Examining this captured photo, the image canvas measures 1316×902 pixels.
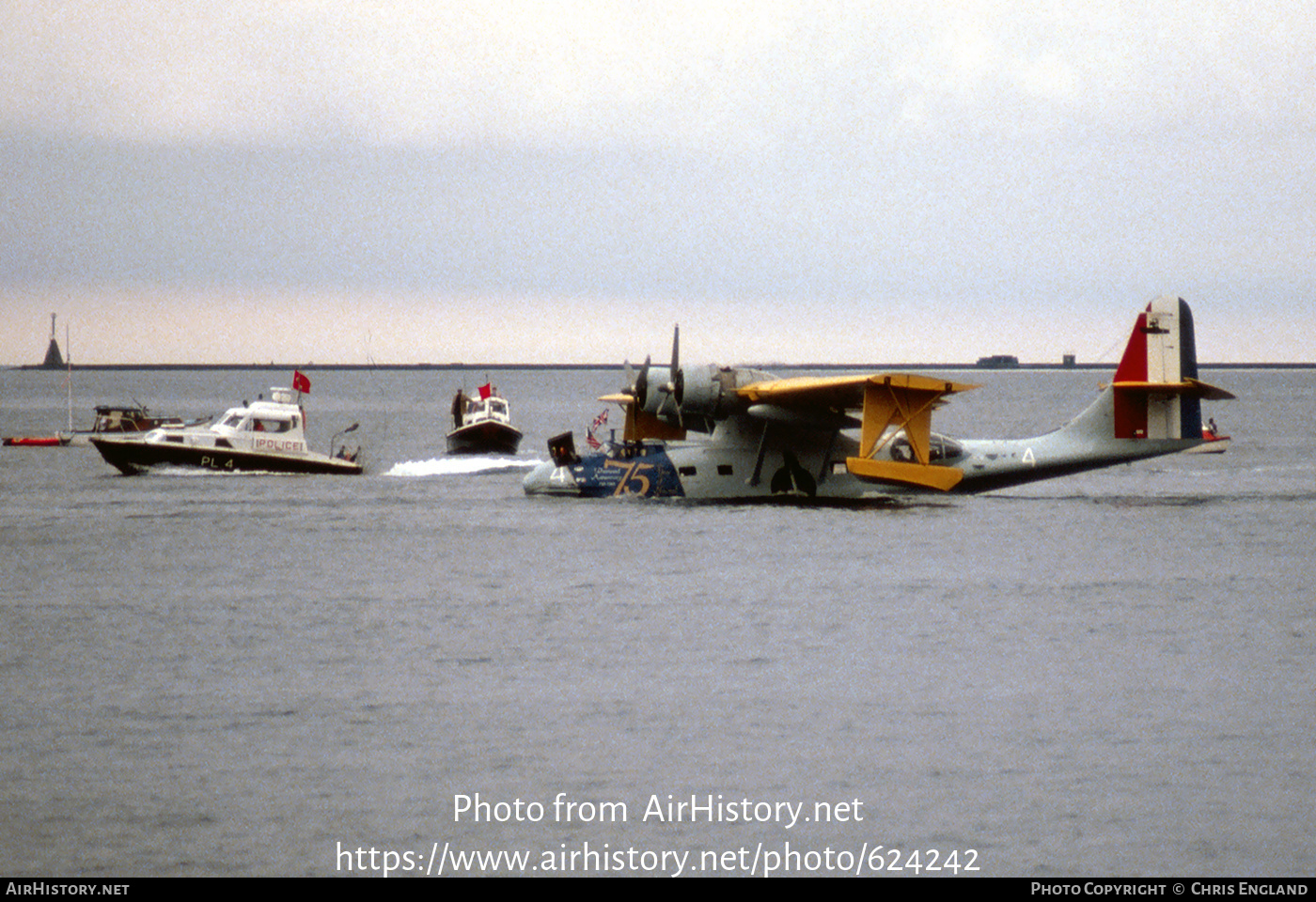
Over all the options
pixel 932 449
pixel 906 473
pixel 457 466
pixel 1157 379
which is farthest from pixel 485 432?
pixel 1157 379

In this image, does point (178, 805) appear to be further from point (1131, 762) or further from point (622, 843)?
point (1131, 762)

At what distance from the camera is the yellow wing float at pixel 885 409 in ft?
116

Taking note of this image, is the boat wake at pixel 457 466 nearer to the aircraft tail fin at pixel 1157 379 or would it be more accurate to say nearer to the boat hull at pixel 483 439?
the boat hull at pixel 483 439

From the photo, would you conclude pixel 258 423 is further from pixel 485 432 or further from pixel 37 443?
pixel 37 443

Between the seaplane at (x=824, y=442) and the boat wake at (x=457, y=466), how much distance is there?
1671 cm

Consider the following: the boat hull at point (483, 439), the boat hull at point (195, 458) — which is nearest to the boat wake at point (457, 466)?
the boat hull at point (483, 439)

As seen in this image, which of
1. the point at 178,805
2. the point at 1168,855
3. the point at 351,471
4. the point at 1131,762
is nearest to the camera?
the point at 1168,855

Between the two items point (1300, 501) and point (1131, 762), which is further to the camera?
point (1300, 501)

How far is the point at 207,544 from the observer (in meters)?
32.5

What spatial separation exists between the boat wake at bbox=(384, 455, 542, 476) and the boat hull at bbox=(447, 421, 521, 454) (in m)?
1.00

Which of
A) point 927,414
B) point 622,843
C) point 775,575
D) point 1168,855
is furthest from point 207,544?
point 1168,855

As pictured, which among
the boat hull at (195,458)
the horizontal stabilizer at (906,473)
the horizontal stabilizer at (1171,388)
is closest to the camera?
the horizontal stabilizer at (906,473)

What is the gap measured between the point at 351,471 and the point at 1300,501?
109 feet

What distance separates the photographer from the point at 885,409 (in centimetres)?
3578
